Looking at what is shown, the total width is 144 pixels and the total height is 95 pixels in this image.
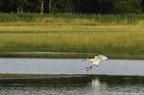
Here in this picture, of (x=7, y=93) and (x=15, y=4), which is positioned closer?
(x=7, y=93)

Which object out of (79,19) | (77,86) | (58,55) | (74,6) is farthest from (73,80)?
(74,6)

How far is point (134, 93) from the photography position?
1568 centimetres

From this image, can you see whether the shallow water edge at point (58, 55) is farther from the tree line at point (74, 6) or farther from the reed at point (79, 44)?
the tree line at point (74, 6)

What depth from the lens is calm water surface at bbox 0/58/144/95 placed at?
52.6ft

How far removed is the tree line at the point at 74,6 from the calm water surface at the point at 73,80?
141 ft

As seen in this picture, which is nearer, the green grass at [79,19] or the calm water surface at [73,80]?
the calm water surface at [73,80]

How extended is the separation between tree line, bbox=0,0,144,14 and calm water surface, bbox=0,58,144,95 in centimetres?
4307

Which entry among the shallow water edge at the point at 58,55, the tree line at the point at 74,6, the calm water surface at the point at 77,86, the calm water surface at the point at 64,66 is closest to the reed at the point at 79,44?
the shallow water edge at the point at 58,55

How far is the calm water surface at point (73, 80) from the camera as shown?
16.0 meters

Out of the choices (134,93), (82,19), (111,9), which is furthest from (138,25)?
(134,93)

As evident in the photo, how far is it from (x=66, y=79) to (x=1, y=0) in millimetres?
52893

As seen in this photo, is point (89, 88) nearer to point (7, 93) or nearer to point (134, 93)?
point (134, 93)

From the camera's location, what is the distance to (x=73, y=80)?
18328 mm

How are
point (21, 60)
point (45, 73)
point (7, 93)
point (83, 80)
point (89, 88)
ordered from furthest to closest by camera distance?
1. point (21, 60)
2. point (45, 73)
3. point (83, 80)
4. point (89, 88)
5. point (7, 93)
